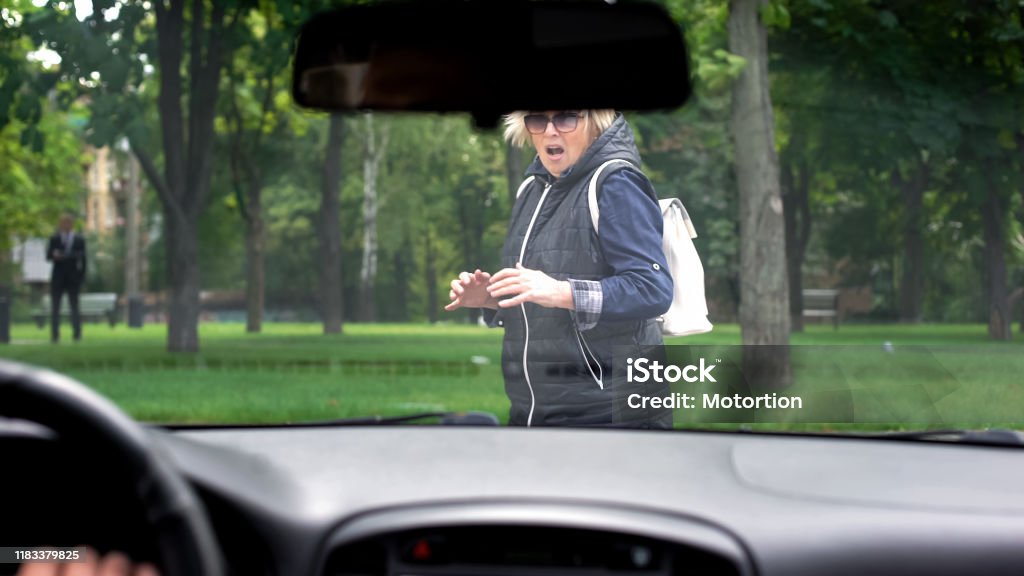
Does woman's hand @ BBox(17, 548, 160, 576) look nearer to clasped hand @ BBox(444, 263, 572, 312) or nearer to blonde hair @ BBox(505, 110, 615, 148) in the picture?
clasped hand @ BBox(444, 263, 572, 312)

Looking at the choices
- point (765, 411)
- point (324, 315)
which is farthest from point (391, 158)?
point (765, 411)

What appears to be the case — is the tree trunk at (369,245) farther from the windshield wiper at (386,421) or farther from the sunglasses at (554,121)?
the sunglasses at (554,121)

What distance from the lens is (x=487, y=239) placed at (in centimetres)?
412

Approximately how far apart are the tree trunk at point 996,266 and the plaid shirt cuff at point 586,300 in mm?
1582

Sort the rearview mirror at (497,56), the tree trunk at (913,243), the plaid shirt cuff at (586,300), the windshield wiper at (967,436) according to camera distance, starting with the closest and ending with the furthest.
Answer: the rearview mirror at (497,56) < the windshield wiper at (967,436) < the plaid shirt cuff at (586,300) < the tree trunk at (913,243)

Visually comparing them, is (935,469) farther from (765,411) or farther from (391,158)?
(391,158)

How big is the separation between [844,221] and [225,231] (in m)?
2.25

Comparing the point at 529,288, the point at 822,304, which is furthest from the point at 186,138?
the point at 822,304

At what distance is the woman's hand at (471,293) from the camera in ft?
13.3

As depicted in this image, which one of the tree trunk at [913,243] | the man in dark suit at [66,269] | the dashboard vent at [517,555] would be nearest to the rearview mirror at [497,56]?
the dashboard vent at [517,555]

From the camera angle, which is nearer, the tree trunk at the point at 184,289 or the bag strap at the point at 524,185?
the bag strap at the point at 524,185

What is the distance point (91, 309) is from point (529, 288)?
1880mm

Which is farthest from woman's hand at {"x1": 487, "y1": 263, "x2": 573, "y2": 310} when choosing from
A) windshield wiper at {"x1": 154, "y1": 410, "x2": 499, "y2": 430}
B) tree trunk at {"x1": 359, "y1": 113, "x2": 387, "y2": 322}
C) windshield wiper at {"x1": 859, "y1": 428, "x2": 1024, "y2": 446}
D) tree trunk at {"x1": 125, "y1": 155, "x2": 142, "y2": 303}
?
tree trunk at {"x1": 125, "y1": 155, "x2": 142, "y2": 303}

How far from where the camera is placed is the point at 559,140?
4.01 metres
